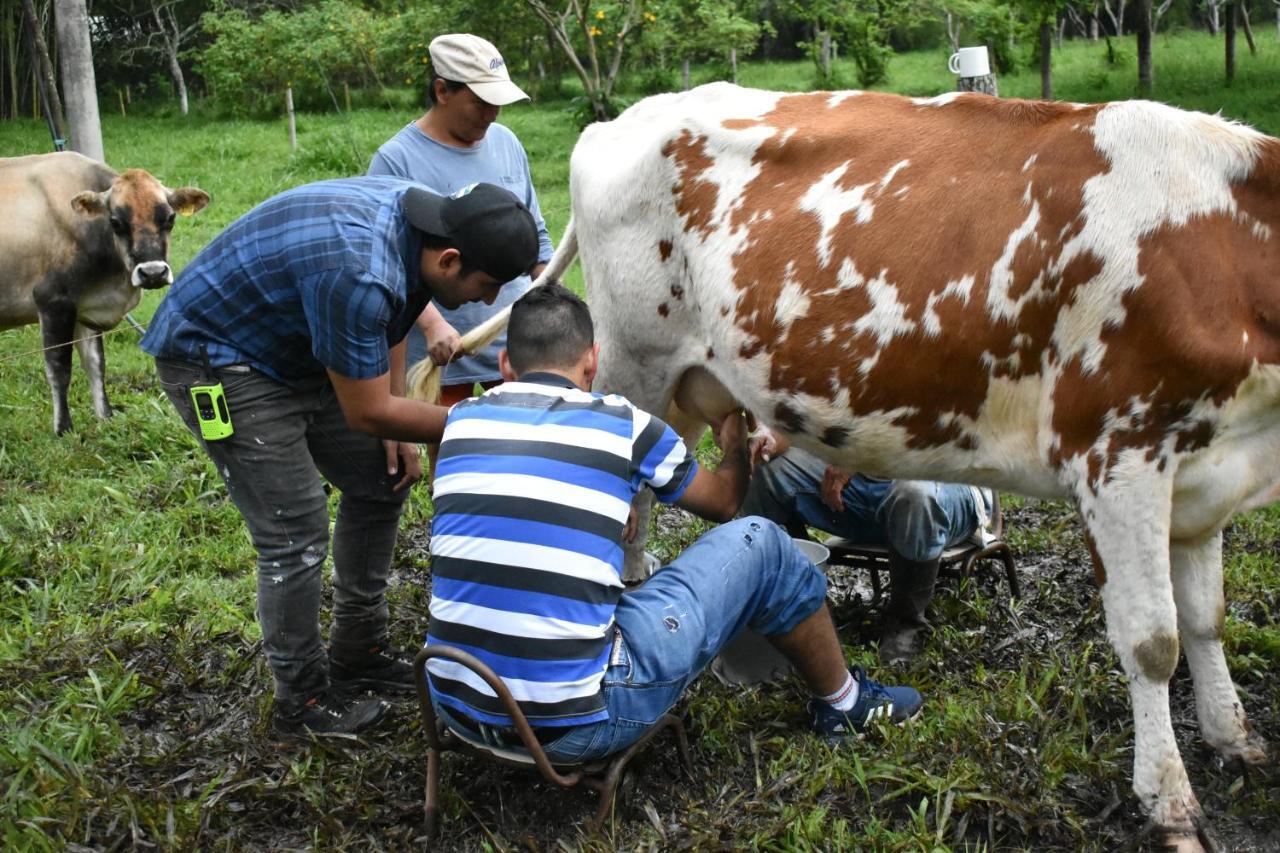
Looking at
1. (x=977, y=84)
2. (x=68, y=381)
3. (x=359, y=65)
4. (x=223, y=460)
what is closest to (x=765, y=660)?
(x=223, y=460)

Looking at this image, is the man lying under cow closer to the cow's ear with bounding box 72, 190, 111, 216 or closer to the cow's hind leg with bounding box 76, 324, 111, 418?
the cow's hind leg with bounding box 76, 324, 111, 418

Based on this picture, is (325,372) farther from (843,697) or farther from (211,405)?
(843,697)

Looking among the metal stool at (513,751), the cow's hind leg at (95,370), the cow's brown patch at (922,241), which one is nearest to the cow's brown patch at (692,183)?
the cow's brown patch at (922,241)

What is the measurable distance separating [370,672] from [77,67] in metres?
6.48

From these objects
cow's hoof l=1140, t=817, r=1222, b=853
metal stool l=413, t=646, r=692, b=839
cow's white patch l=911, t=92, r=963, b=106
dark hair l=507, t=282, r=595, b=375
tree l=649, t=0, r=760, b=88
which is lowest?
cow's hoof l=1140, t=817, r=1222, b=853

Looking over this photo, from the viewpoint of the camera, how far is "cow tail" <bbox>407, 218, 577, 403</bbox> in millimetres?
4066

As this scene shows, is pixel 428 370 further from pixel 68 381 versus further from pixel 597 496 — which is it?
pixel 68 381

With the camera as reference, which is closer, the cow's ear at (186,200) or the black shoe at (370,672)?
the black shoe at (370,672)

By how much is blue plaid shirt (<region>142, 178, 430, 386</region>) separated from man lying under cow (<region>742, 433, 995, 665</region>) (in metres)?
1.36

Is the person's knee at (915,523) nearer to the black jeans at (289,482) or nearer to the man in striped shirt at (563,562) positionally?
the man in striped shirt at (563,562)

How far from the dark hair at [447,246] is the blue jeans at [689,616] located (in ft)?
2.98

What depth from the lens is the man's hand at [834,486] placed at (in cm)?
409

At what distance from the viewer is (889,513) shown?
13.0 ft

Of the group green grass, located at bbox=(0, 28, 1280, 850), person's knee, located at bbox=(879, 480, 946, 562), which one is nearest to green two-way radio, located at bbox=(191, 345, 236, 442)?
green grass, located at bbox=(0, 28, 1280, 850)
